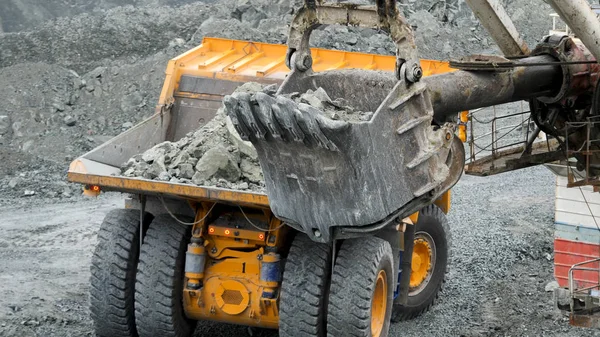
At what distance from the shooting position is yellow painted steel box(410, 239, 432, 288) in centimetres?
1056

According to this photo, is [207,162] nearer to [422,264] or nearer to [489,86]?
[489,86]

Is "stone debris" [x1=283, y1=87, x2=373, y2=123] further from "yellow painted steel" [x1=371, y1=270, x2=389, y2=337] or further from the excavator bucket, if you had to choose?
"yellow painted steel" [x1=371, y1=270, x2=389, y2=337]

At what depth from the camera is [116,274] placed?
8992mm

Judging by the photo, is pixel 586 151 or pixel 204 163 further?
pixel 204 163

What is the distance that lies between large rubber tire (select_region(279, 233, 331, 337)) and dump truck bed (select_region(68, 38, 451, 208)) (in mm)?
1752

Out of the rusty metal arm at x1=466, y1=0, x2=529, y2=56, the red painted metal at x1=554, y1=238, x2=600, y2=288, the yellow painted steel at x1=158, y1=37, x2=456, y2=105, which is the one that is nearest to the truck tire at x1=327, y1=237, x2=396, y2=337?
the rusty metal arm at x1=466, y1=0, x2=529, y2=56

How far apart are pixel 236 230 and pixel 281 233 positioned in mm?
365

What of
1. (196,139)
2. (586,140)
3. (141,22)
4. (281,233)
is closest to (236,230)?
(281,233)

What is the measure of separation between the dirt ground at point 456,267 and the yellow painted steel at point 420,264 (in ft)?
1.23

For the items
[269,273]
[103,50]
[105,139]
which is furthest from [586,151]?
[103,50]

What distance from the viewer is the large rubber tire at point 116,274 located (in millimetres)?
9008

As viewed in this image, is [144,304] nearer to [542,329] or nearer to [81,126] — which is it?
[542,329]

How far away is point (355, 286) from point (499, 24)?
7.58ft

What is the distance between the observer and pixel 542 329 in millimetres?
10195
